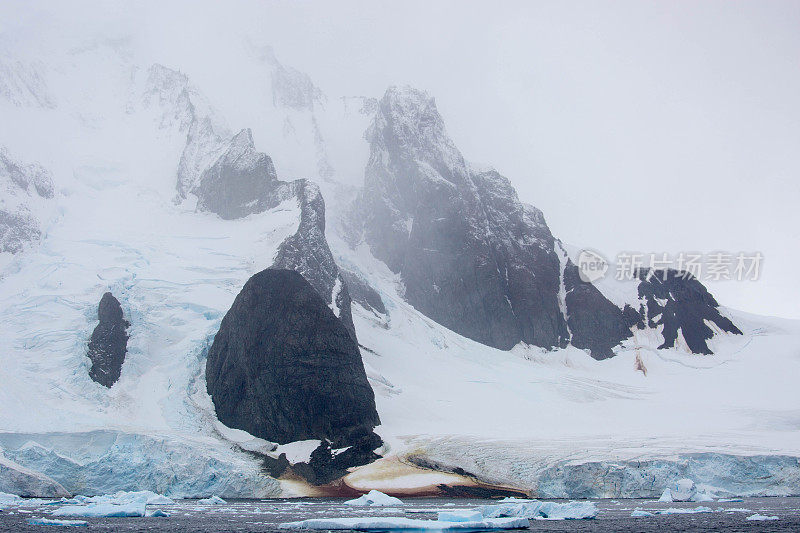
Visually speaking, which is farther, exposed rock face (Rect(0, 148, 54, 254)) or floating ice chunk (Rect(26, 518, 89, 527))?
exposed rock face (Rect(0, 148, 54, 254))

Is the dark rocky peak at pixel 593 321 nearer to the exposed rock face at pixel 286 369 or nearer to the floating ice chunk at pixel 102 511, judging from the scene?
the exposed rock face at pixel 286 369

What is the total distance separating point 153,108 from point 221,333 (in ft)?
319

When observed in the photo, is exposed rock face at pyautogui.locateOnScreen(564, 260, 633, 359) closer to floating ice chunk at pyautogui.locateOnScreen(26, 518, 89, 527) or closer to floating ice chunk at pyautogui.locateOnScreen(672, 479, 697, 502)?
floating ice chunk at pyautogui.locateOnScreen(672, 479, 697, 502)

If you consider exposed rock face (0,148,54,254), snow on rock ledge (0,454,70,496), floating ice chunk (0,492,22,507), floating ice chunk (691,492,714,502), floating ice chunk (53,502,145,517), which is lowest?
snow on rock ledge (0,454,70,496)

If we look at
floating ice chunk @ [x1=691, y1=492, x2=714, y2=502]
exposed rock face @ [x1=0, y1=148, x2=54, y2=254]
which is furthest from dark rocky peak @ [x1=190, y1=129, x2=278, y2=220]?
floating ice chunk @ [x1=691, y1=492, x2=714, y2=502]

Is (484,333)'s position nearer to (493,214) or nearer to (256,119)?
(493,214)

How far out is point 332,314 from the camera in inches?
3206

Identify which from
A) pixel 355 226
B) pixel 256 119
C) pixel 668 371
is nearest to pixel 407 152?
pixel 355 226

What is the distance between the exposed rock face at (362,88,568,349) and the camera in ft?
443

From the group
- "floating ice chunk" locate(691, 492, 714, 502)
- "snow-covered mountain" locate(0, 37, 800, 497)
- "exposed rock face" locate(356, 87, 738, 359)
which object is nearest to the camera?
"floating ice chunk" locate(691, 492, 714, 502)

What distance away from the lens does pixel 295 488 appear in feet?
216

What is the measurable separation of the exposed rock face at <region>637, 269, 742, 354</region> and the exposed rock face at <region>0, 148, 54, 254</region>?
116793 millimetres

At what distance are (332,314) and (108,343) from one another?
2771 cm

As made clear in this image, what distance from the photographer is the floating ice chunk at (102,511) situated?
3878 centimetres
